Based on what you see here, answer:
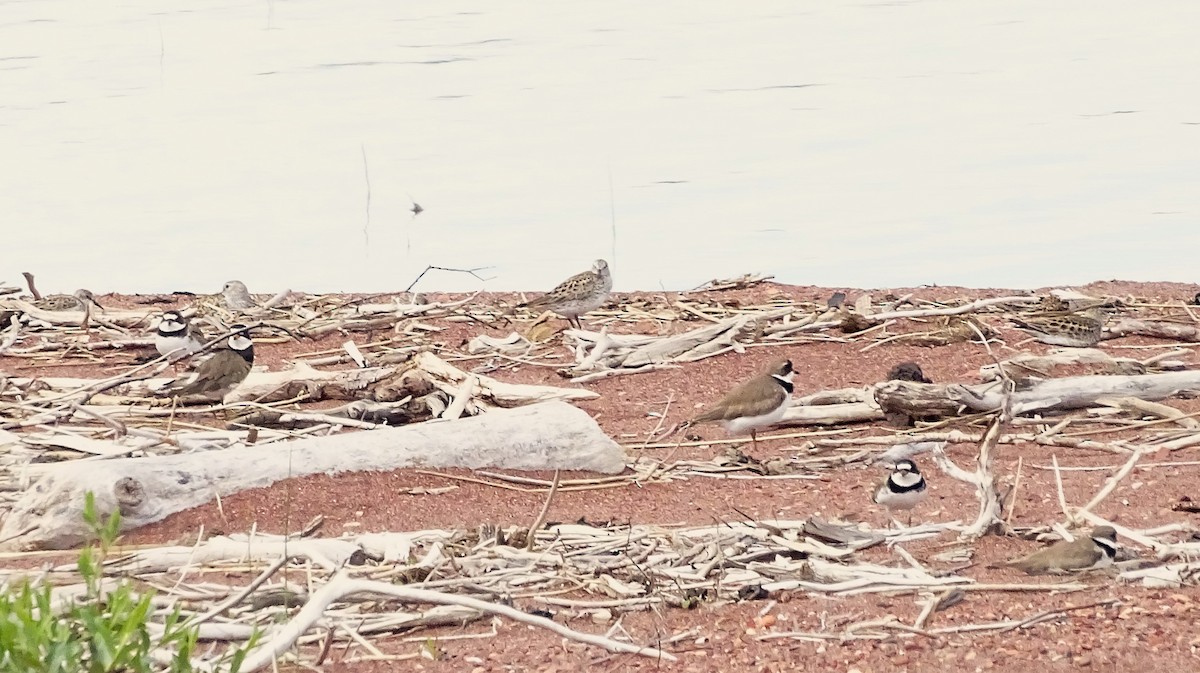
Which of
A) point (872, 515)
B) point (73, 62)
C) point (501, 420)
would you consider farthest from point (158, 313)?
point (73, 62)

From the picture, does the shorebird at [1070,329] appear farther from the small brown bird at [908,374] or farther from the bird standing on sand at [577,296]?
the bird standing on sand at [577,296]

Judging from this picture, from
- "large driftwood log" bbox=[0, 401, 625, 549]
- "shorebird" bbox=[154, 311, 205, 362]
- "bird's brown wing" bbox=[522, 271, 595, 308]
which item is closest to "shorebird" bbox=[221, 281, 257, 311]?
"shorebird" bbox=[154, 311, 205, 362]

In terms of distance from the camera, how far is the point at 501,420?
7.92m

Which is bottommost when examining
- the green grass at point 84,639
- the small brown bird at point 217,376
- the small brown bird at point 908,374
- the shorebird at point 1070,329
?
the shorebird at point 1070,329

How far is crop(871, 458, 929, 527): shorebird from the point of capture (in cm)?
676

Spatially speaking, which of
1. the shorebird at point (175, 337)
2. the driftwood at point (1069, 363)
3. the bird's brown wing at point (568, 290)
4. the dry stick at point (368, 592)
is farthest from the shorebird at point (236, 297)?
the dry stick at point (368, 592)

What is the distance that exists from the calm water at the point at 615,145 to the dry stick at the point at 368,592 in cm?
940

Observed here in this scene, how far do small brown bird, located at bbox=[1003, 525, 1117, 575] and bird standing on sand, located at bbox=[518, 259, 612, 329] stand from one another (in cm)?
601

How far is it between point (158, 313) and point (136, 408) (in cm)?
345

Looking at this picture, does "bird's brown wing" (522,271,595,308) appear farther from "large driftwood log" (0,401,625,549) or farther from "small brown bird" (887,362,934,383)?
"large driftwood log" (0,401,625,549)

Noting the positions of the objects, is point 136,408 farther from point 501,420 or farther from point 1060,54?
point 1060,54

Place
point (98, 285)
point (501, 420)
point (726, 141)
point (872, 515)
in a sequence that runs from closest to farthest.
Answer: point (872, 515)
point (501, 420)
point (98, 285)
point (726, 141)

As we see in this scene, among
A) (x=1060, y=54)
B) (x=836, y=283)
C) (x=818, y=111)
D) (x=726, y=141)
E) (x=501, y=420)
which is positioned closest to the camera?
(x=501, y=420)

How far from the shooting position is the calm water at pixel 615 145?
51.9 ft
